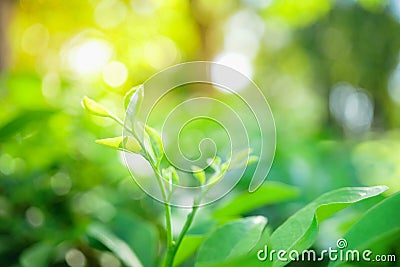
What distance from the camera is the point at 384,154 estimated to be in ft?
2.64

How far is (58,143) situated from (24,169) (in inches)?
1.3

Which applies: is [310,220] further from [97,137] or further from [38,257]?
[97,137]

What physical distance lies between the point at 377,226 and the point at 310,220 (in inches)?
1.0

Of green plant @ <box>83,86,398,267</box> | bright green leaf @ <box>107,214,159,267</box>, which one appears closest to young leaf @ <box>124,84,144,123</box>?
green plant @ <box>83,86,398,267</box>

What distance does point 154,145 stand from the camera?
0.18 m

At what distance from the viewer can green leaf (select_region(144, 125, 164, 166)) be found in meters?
0.18

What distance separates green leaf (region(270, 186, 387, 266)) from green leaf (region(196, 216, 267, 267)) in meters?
0.01

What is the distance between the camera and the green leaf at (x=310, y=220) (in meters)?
0.17

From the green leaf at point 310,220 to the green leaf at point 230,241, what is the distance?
0.01m

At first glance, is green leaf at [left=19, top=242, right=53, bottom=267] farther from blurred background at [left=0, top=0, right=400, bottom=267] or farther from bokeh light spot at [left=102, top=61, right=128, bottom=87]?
bokeh light spot at [left=102, top=61, right=128, bottom=87]

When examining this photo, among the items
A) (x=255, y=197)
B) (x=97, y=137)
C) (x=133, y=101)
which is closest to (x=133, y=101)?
(x=133, y=101)

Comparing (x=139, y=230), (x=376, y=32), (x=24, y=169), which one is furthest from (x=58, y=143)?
(x=376, y=32)

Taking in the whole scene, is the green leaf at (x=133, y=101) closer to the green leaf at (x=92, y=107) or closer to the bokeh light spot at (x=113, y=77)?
the green leaf at (x=92, y=107)

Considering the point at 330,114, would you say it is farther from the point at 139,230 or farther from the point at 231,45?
the point at 139,230
